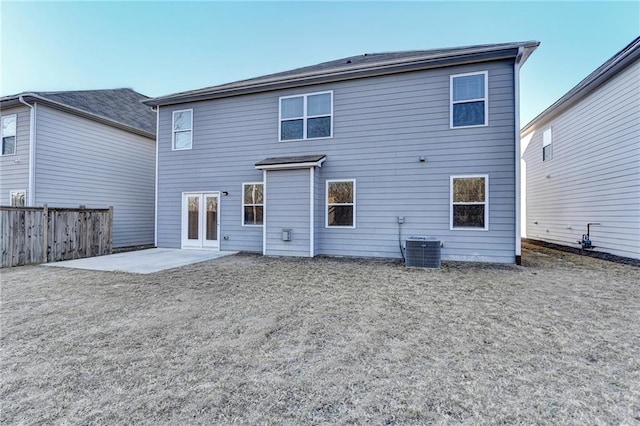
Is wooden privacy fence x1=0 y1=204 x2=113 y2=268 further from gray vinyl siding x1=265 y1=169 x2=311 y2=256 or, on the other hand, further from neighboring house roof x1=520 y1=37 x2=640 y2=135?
neighboring house roof x1=520 y1=37 x2=640 y2=135

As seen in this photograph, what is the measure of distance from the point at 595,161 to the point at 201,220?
492 inches

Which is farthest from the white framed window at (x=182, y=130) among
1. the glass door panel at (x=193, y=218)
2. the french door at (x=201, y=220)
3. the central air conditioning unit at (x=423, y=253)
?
the central air conditioning unit at (x=423, y=253)

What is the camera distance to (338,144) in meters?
8.50

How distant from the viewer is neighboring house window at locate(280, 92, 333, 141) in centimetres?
864

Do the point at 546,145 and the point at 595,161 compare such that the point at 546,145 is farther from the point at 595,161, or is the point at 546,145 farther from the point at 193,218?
the point at 193,218

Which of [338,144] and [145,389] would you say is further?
[338,144]

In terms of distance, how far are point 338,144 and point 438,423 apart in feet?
24.5

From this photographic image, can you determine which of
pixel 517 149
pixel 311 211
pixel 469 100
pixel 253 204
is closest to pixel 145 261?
pixel 253 204

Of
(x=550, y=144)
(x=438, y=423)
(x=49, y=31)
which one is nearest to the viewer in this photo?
(x=438, y=423)

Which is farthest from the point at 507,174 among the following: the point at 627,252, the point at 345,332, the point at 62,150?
the point at 62,150

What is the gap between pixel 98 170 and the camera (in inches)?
428

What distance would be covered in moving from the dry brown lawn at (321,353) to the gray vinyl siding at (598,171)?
12.4 feet

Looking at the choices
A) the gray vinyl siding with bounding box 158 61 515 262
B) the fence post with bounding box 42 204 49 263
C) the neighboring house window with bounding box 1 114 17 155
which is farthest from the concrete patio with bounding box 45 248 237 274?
the neighboring house window with bounding box 1 114 17 155

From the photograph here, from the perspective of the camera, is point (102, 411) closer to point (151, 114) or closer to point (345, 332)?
point (345, 332)
